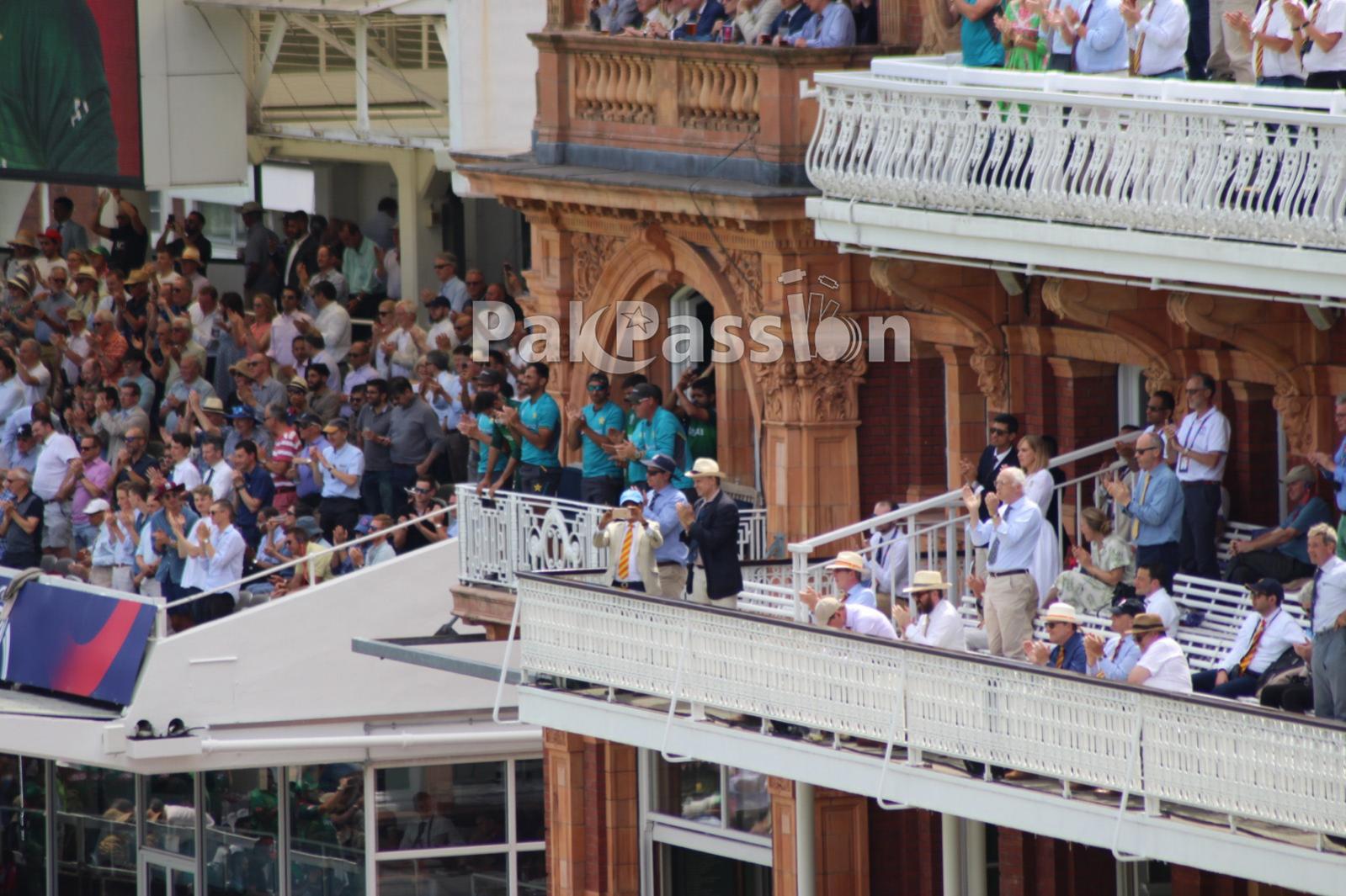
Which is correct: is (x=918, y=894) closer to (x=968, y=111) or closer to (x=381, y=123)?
(x=968, y=111)

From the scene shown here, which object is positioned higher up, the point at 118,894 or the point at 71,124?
the point at 71,124

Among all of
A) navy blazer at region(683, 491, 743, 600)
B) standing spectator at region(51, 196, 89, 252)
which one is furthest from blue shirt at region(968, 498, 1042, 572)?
standing spectator at region(51, 196, 89, 252)

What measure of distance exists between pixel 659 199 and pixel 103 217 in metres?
19.1

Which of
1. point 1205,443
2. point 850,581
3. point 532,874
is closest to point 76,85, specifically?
point 532,874

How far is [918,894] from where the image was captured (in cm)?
3045

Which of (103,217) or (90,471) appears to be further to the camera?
(103,217)

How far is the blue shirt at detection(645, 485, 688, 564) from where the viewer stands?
28.5 metres

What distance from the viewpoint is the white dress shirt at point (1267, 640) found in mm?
24547

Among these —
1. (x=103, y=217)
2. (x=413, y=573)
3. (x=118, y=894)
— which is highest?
(x=103, y=217)

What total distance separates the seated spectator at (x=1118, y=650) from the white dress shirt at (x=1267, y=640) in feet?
2.19

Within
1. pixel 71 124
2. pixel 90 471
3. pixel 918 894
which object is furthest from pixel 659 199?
pixel 71 124

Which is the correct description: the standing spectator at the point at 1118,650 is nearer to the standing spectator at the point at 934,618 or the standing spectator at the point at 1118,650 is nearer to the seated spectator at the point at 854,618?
the standing spectator at the point at 934,618

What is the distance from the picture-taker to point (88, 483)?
123 ft

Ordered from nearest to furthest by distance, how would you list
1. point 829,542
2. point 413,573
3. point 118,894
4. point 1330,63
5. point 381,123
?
point 1330,63 → point 829,542 → point 413,573 → point 118,894 → point 381,123
